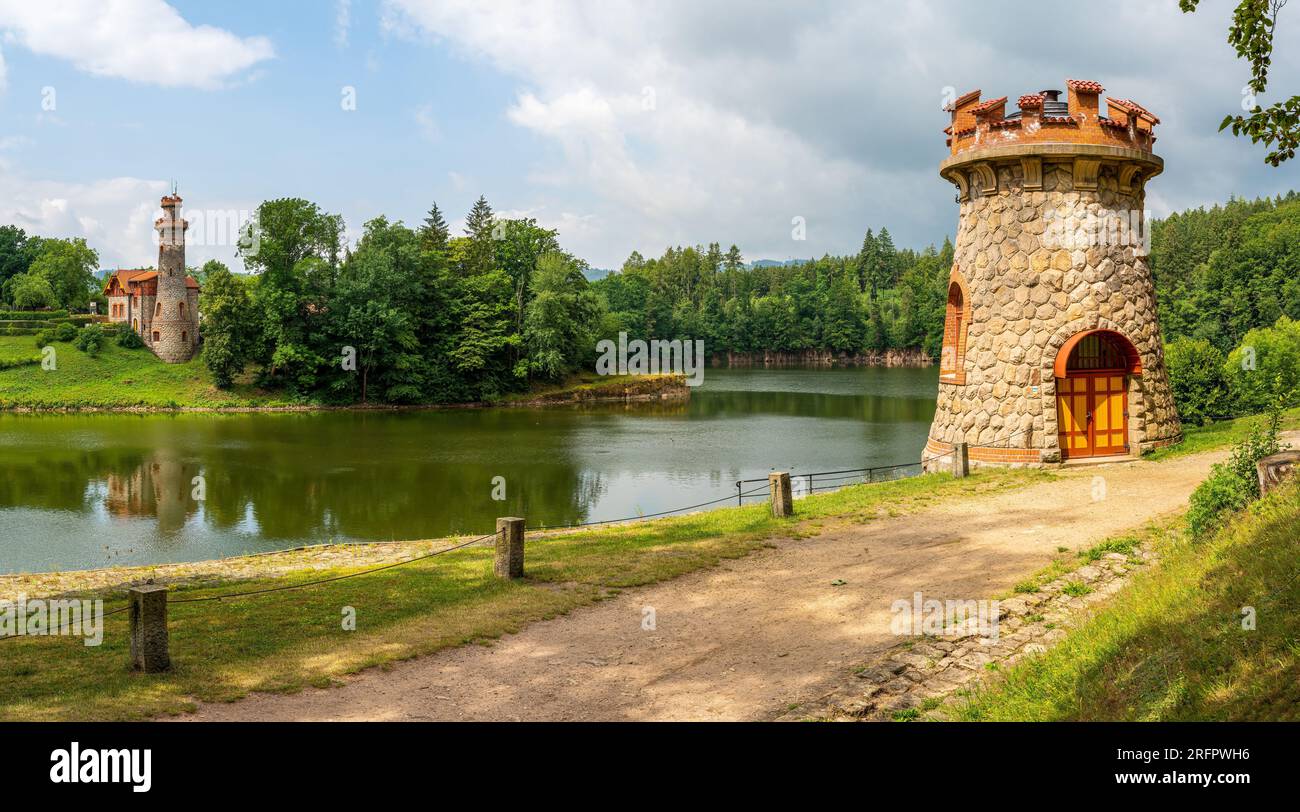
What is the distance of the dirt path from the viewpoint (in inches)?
346

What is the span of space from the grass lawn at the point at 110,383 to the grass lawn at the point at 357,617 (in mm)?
53977

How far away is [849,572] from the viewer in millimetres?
14047

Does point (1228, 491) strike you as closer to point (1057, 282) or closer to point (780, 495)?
point (780, 495)

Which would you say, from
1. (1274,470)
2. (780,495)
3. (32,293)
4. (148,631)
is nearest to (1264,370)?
(780,495)

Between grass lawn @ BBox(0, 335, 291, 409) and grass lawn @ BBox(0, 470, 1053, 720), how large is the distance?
177 feet

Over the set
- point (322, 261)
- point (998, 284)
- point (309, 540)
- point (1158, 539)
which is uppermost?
point (322, 261)

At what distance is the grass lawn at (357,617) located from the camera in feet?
30.3

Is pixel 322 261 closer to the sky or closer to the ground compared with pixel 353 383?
closer to the sky

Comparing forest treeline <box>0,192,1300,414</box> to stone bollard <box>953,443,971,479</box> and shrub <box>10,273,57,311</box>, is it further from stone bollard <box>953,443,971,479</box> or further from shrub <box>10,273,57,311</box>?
stone bollard <box>953,443,971,479</box>

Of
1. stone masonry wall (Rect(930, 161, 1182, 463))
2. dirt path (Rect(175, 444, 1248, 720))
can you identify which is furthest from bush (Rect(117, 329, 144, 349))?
dirt path (Rect(175, 444, 1248, 720))

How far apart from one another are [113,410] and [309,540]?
156 ft
